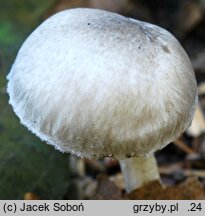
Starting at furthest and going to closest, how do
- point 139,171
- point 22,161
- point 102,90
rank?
point 22,161, point 139,171, point 102,90

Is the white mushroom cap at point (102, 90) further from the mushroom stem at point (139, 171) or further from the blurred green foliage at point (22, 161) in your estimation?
the blurred green foliage at point (22, 161)

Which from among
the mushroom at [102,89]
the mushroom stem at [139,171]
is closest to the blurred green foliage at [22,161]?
the mushroom stem at [139,171]

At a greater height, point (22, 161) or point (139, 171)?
point (139, 171)

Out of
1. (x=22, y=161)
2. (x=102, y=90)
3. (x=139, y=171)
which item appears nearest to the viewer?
(x=102, y=90)

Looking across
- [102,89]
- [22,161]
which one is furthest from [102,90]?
[22,161]

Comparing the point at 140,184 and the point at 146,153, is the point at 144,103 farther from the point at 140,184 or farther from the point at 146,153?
the point at 140,184

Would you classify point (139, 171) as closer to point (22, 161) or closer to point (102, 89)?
point (22, 161)

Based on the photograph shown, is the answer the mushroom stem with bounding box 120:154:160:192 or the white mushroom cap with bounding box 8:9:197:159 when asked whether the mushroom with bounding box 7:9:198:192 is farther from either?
the mushroom stem with bounding box 120:154:160:192

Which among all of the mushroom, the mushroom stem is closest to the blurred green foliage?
the mushroom stem

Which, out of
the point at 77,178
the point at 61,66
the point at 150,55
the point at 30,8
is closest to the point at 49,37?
the point at 61,66
